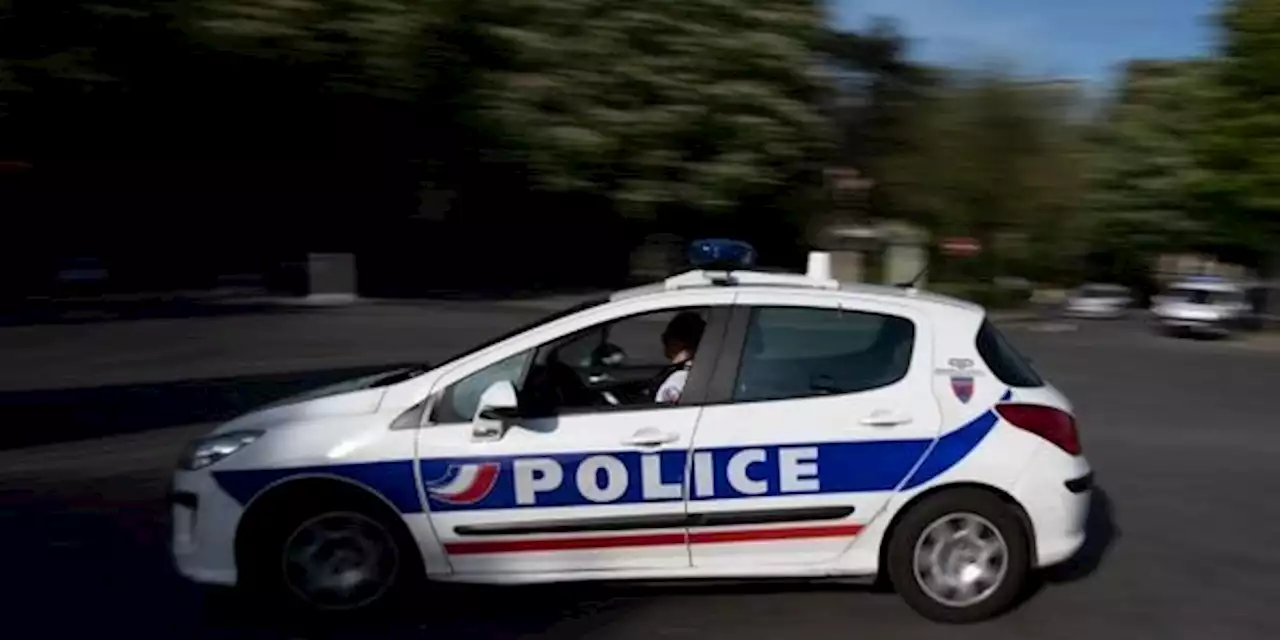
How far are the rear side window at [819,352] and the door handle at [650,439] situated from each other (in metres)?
0.35

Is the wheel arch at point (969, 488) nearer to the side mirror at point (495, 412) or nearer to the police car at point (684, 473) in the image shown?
the police car at point (684, 473)

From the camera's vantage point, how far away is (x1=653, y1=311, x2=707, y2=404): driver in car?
21.1 feet

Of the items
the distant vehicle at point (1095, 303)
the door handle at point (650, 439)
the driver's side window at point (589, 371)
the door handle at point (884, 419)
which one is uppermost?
A: the driver's side window at point (589, 371)

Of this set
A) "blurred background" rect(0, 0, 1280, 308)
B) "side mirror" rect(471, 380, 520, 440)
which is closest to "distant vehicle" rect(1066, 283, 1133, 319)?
"blurred background" rect(0, 0, 1280, 308)

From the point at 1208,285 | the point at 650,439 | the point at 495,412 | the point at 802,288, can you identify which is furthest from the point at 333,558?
the point at 1208,285

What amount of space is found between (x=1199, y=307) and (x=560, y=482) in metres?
19.4

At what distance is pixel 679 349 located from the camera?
22.1 ft

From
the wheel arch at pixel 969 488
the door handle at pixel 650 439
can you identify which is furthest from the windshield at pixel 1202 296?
the door handle at pixel 650 439

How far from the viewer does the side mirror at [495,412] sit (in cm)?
618

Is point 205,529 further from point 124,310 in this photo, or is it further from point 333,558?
point 124,310

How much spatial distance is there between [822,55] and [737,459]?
23611 mm

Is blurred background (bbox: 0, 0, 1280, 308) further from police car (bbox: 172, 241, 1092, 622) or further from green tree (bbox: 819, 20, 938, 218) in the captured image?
police car (bbox: 172, 241, 1092, 622)

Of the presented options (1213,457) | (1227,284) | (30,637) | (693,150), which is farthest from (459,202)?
(30,637)

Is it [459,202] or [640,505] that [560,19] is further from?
[640,505]
